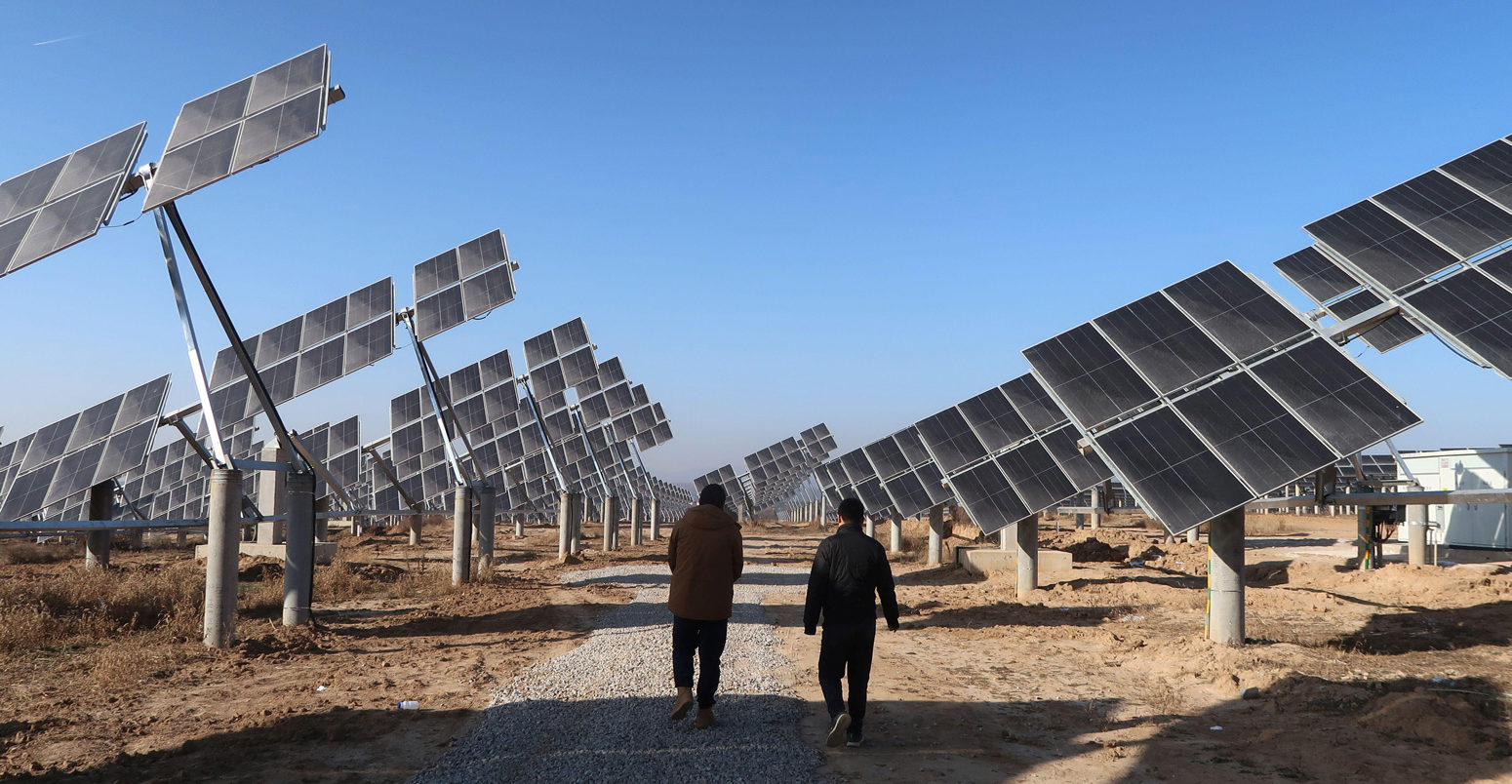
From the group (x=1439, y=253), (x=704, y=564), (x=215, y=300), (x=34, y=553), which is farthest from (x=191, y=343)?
(x=34, y=553)

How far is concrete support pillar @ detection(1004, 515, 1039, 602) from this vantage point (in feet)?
60.8

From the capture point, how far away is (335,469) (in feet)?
101

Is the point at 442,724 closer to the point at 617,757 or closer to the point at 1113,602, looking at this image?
the point at 617,757

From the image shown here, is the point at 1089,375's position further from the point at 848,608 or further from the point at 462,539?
the point at 462,539

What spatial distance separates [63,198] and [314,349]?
6433 millimetres

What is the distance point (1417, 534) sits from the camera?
20.8 meters

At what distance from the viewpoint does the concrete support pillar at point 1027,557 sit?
18547 millimetres

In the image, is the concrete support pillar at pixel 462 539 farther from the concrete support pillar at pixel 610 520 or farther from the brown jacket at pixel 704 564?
the concrete support pillar at pixel 610 520

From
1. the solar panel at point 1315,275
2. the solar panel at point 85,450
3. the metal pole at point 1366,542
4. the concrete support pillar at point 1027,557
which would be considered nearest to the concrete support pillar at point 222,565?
the solar panel at point 85,450

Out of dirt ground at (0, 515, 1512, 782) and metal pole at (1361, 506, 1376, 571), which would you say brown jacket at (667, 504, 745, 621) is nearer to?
dirt ground at (0, 515, 1512, 782)

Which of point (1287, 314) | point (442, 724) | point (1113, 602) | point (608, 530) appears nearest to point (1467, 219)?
point (1287, 314)

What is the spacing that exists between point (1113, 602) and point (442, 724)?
13058mm

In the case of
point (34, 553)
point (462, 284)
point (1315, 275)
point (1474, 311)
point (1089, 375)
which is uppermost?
point (462, 284)

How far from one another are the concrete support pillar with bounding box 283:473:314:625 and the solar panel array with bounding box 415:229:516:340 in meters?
6.64
